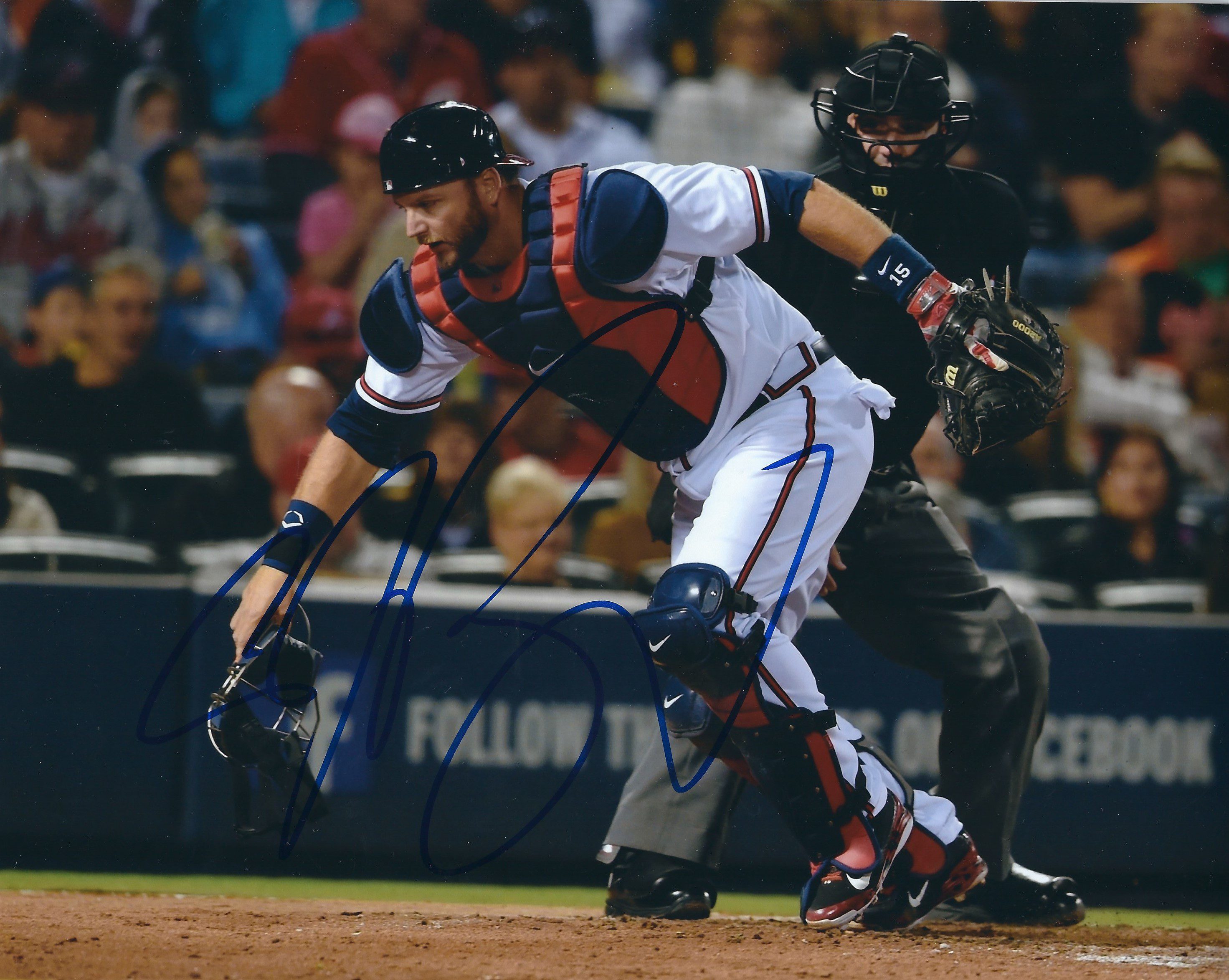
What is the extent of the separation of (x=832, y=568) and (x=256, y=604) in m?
1.42

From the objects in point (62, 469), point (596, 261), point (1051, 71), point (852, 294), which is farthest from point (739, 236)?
point (1051, 71)

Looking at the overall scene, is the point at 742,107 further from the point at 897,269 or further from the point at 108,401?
the point at 897,269

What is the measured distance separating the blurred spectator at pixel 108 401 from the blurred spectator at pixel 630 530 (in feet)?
4.89

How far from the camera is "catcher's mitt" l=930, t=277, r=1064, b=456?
2996 mm

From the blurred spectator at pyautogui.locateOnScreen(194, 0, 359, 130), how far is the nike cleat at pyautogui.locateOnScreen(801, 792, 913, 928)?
13.6 feet

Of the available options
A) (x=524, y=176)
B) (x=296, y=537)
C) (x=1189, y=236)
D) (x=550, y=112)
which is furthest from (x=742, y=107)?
(x=296, y=537)

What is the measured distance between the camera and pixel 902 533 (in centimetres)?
357

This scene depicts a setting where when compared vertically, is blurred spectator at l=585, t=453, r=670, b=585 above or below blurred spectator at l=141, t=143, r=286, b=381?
→ below

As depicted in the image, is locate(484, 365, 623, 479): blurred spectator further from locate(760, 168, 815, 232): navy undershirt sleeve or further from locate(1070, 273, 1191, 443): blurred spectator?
locate(760, 168, 815, 232): navy undershirt sleeve

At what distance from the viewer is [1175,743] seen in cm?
471

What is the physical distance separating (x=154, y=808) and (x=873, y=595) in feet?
8.07
